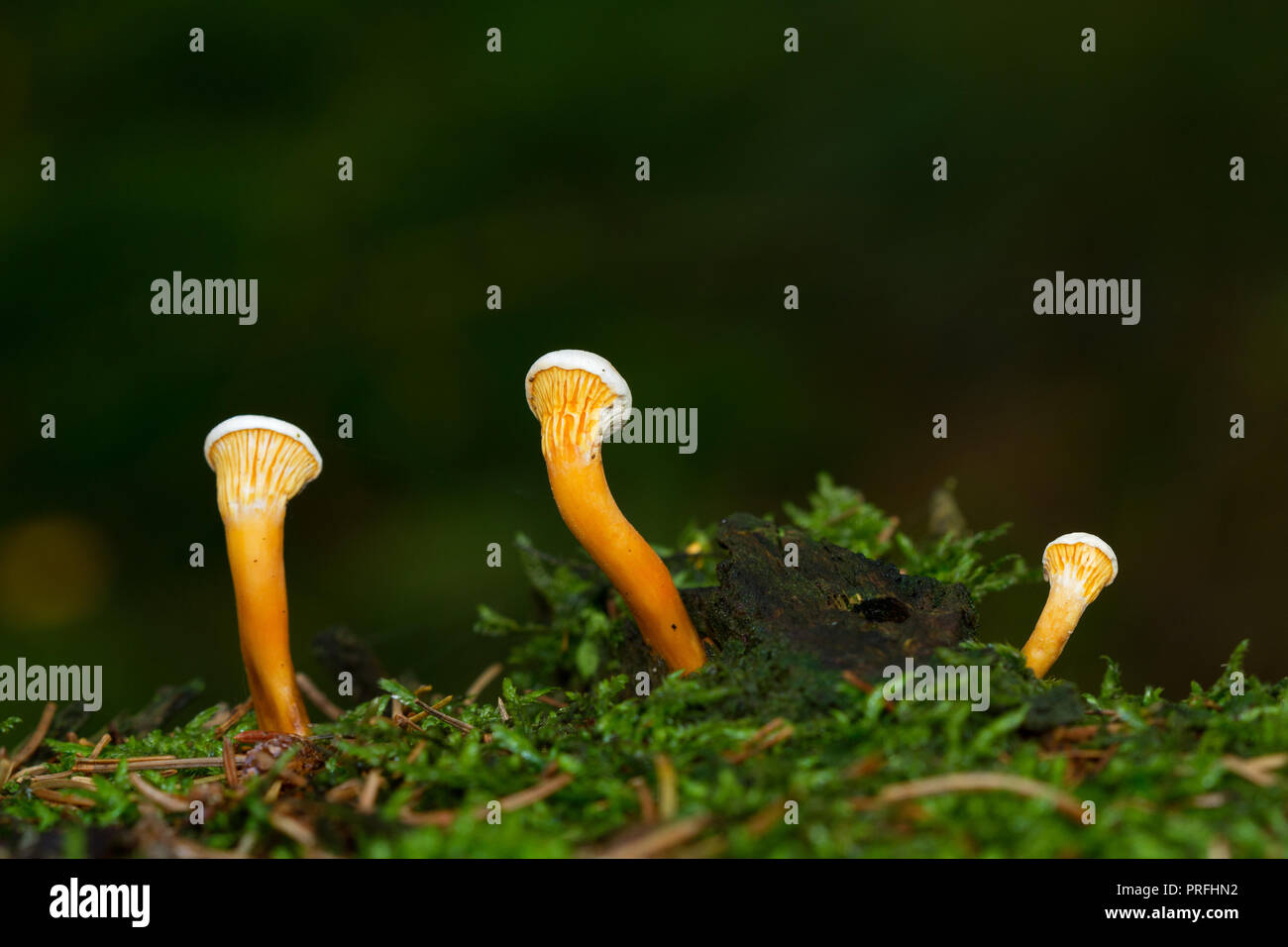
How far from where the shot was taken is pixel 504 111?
20.1 feet

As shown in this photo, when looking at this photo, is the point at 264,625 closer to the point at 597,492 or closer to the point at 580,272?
the point at 597,492

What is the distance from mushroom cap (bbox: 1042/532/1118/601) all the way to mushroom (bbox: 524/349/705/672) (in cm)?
119

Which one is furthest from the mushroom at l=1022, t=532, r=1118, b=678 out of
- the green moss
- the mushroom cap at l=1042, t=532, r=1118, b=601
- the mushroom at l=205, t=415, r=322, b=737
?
the mushroom at l=205, t=415, r=322, b=737

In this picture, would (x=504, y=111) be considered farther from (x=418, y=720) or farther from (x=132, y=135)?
(x=418, y=720)

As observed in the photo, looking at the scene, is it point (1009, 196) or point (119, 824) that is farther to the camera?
point (1009, 196)

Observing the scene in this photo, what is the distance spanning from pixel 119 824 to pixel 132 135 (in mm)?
5197

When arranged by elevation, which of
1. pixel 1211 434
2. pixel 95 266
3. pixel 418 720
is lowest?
pixel 418 720

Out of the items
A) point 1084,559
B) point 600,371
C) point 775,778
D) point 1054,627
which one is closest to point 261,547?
point 600,371

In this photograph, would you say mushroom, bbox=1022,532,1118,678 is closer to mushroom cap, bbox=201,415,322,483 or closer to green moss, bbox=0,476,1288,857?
green moss, bbox=0,476,1288,857

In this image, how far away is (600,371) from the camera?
109 inches

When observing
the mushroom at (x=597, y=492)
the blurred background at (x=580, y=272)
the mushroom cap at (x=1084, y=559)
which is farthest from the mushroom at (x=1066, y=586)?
the blurred background at (x=580, y=272)

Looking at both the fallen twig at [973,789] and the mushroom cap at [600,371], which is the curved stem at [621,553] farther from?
the fallen twig at [973,789]

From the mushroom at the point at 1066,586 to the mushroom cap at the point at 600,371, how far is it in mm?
1424
